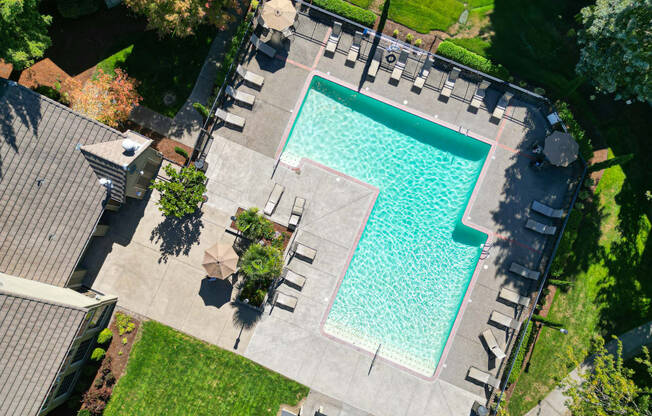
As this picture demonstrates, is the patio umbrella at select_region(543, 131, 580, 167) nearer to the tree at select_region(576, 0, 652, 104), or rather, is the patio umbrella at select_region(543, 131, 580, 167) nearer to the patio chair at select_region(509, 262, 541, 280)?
the tree at select_region(576, 0, 652, 104)

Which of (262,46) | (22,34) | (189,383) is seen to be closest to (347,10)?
(262,46)

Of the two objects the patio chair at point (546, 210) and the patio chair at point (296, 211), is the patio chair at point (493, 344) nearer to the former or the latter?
the patio chair at point (546, 210)

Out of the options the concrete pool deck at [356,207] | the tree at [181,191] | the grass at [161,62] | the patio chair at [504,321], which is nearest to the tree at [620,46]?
the concrete pool deck at [356,207]

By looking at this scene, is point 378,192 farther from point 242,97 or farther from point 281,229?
point 242,97

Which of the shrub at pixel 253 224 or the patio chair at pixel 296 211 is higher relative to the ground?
the patio chair at pixel 296 211

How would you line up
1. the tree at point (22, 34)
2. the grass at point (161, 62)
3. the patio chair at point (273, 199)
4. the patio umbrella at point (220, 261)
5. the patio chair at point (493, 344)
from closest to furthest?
1. the tree at point (22, 34)
2. the patio umbrella at point (220, 261)
3. the patio chair at point (493, 344)
4. the patio chair at point (273, 199)
5. the grass at point (161, 62)

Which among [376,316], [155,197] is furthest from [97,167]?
[376,316]

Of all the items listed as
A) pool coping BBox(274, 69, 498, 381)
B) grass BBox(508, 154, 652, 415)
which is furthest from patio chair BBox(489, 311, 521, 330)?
grass BBox(508, 154, 652, 415)
